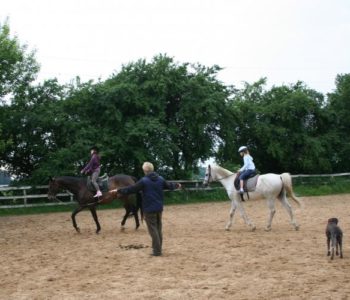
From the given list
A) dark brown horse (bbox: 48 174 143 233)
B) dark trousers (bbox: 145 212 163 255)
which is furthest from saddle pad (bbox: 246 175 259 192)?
dark trousers (bbox: 145 212 163 255)

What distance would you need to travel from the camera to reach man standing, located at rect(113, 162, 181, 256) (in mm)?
11156

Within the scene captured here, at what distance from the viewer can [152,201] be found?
11.2 metres

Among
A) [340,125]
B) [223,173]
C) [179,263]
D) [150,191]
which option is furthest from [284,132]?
[179,263]

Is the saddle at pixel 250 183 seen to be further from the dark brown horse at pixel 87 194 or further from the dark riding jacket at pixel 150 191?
the dark riding jacket at pixel 150 191

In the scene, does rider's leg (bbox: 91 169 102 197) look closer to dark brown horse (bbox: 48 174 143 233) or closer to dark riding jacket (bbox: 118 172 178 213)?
dark brown horse (bbox: 48 174 143 233)

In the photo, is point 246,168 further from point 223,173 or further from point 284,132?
point 284,132

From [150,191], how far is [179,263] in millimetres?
1829

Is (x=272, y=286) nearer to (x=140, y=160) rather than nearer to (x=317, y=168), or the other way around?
(x=140, y=160)

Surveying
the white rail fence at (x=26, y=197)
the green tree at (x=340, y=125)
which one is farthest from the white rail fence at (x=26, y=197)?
the green tree at (x=340, y=125)

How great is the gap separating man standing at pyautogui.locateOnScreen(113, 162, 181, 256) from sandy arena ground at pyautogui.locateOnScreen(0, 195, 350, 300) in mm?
426

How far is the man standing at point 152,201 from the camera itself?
11.2m

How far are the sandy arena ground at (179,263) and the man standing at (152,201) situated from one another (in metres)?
0.43

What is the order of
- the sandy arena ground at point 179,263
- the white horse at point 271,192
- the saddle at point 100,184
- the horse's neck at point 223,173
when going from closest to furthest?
the sandy arena ground at point 179,263, the white horse at point 271,192, the saddle at point 100,184, the horse's neck at point 223,173

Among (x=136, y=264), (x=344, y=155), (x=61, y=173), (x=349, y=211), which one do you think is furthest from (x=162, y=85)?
(x=136, y=264)
